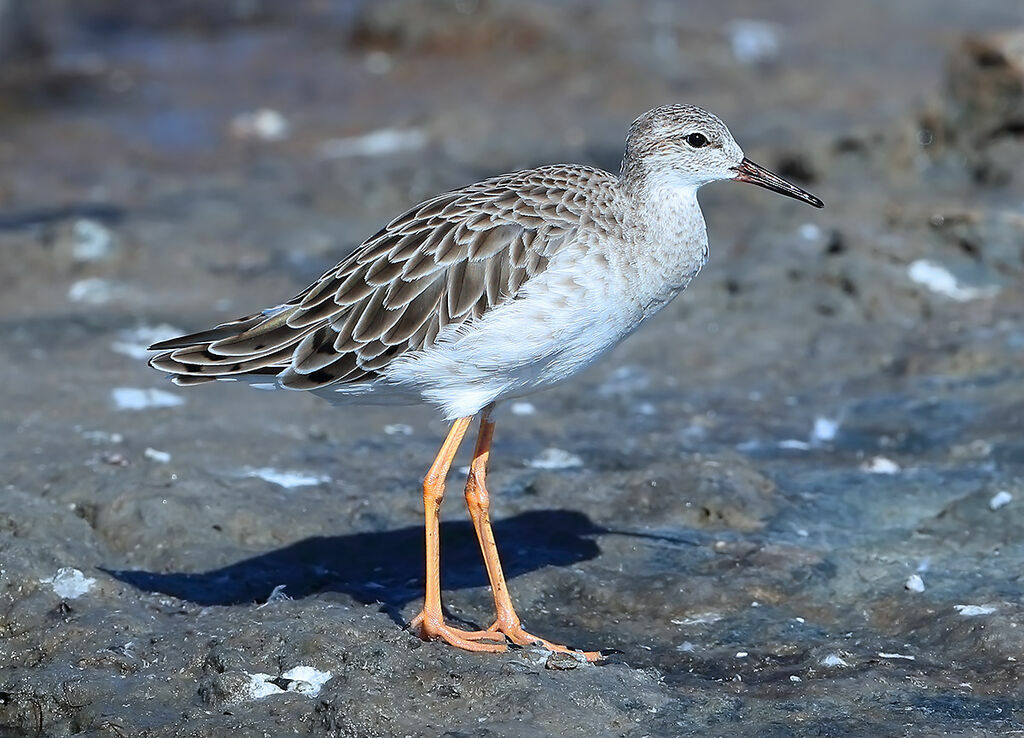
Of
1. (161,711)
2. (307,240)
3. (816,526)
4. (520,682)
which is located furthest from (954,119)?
(161,711)

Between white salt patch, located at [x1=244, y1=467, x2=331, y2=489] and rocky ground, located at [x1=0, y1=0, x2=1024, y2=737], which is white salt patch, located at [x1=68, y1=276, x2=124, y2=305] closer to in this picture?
rocky ground, located at [x1=0, y1=0, x2=1024, y2=737]

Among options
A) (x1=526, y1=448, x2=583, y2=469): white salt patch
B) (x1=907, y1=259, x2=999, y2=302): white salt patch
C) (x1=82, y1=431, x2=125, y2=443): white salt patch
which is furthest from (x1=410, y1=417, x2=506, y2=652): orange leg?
(x1=907, y1=259, x2=999, y2=302): white salt patch

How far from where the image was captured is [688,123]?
6957 millimetres

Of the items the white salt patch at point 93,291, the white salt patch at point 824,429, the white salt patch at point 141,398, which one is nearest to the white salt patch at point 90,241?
the white salt patch at point 93,291

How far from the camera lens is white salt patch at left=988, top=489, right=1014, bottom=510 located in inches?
290

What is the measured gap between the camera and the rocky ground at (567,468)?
5883 mm

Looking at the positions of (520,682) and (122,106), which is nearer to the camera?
(520,682)

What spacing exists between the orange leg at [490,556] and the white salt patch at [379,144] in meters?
8.57

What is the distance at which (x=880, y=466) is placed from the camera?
320 inches

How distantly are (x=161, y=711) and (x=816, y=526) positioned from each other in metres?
3.40

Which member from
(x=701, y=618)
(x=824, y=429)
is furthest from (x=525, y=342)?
(x=824, y=429)

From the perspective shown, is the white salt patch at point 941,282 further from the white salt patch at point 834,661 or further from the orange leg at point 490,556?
the white salt patch at point 834,661

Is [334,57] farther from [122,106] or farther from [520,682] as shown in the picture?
[520,682]

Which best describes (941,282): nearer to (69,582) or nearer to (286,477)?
(286,477)
